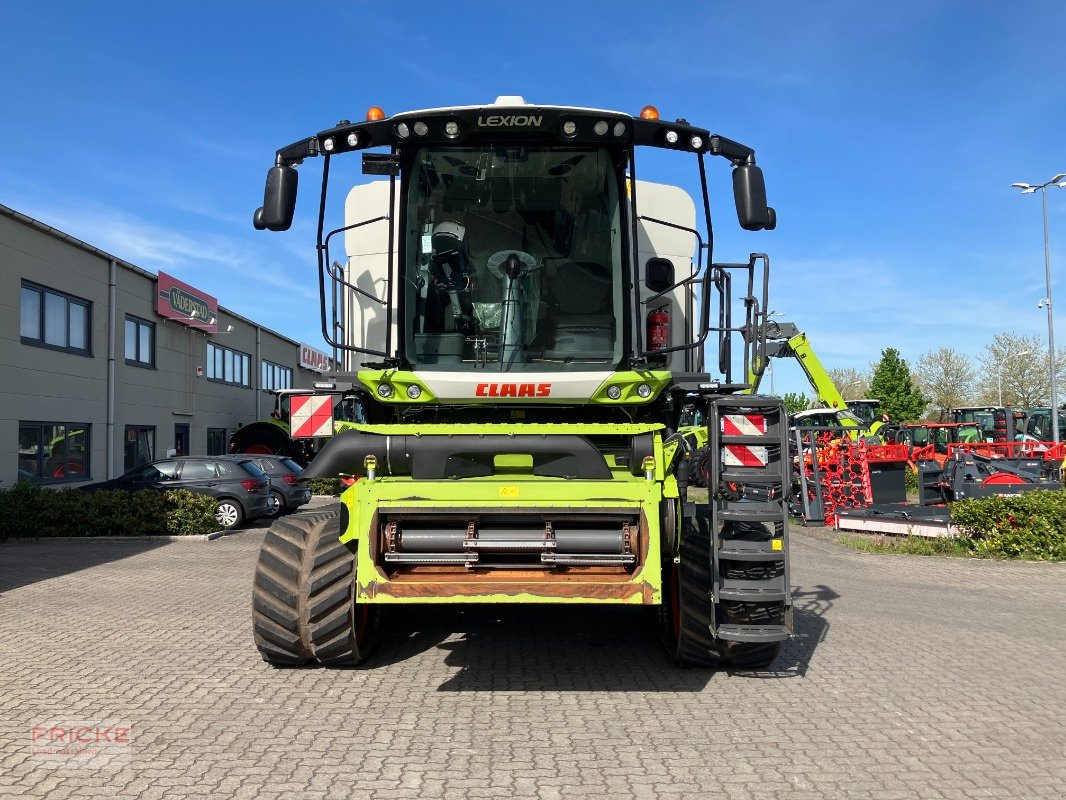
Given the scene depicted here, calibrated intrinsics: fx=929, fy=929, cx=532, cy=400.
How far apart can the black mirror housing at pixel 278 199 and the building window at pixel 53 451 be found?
1589 centimetres

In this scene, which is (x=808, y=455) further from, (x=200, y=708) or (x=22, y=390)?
(x=22, y=390)

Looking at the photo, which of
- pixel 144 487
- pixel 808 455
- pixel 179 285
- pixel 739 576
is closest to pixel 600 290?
pixel 739 576

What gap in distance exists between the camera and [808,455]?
18312 mm

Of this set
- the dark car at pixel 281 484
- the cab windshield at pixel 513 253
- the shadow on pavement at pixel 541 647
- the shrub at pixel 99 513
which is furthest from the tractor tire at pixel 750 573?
the dark car at pixel 281 484

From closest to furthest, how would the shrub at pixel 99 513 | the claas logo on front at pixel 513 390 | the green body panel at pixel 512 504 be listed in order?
the green body panel at pixel 512 504 < the claas logo on front at pixel 513 390 < the shrub at pixel 99 513

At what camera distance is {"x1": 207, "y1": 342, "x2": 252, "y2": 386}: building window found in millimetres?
32237

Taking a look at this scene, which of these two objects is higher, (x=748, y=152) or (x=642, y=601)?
(x=748, y=152)

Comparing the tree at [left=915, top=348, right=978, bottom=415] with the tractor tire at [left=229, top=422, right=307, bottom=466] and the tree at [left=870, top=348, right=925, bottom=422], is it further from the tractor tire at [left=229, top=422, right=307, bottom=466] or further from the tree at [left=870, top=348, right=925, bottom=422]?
the tractor tire at [left=229, top=422, right=307, bottom=466]

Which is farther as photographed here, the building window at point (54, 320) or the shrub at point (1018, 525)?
the building window at point (54, 320)

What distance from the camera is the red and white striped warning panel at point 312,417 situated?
672 centimetres

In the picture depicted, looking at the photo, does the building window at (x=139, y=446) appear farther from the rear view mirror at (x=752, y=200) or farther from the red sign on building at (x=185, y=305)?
the rear view mirror at (x=752, y=200)

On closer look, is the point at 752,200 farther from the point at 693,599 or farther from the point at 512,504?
the point at 693,599

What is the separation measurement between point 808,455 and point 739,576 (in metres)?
13.3

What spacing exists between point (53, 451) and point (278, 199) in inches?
692
